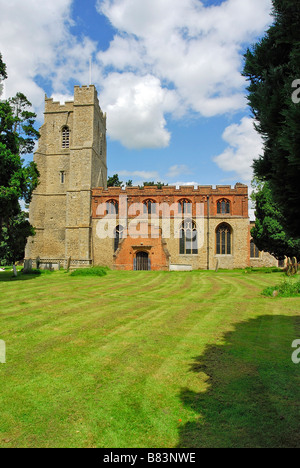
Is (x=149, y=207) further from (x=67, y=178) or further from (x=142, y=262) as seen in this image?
(x=67, y=178)

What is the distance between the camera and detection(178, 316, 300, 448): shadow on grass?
346 centimetres

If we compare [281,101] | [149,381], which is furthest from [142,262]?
[281,101]

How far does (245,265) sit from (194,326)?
29.0 meters

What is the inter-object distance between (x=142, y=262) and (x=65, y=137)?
66.7 ft

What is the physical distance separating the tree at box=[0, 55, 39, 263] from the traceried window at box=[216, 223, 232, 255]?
22.0m

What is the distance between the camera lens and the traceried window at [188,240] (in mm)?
36094

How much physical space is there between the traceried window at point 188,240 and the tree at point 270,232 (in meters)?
6.94

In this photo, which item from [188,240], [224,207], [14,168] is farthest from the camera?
[224,207]

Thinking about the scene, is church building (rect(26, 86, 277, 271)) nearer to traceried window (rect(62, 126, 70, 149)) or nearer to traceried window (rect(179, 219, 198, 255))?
traceried window (rect(179, 219, 198, 255))

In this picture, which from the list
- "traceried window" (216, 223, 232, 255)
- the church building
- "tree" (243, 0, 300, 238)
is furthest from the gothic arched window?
"tree" (243, 0, 300, 238)

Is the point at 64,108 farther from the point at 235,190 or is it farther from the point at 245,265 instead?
the point at 245,265

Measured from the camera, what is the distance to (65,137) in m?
40.5

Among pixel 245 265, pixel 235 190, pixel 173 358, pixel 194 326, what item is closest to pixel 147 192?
pixel 235 190

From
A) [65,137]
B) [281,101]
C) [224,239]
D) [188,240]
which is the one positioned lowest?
[188,240]
